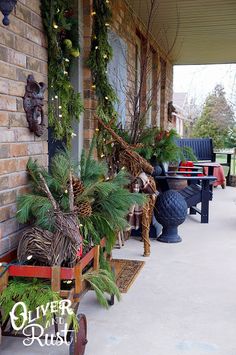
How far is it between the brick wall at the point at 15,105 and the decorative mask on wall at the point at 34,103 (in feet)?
0.11

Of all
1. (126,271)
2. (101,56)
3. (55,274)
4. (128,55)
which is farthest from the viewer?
(128,55)

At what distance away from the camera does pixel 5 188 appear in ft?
6.88

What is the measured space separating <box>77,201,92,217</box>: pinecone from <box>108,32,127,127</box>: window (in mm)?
2017

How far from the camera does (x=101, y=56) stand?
3.45 meters

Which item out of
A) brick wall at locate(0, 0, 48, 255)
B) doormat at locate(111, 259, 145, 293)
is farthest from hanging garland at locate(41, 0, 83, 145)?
doormat at locate(111, 259, 145, 293)

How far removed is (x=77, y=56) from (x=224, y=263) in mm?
2049

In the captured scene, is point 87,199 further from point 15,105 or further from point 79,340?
point 79,340

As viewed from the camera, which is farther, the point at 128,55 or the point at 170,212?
the point at 128,55

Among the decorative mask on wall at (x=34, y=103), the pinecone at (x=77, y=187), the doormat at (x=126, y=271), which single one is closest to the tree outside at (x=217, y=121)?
the doormat at (x=126, y=271)

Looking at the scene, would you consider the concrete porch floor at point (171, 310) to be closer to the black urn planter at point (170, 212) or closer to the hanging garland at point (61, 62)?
the black urn planter at point (170, 212)

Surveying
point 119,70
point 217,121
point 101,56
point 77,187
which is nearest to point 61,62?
point 101,56

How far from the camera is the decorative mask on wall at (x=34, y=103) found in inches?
89.2

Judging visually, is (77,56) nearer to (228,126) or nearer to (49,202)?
(49,202)

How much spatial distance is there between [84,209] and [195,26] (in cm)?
454
